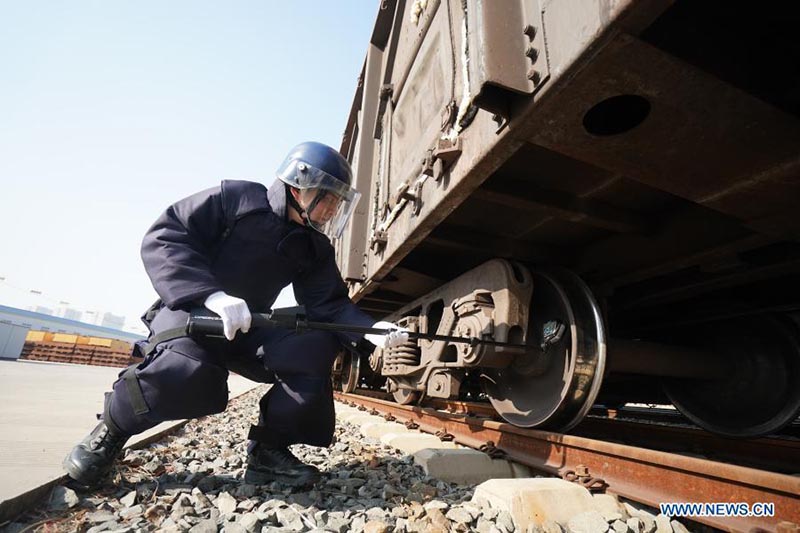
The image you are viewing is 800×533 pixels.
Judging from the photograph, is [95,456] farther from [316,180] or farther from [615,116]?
[615,116]

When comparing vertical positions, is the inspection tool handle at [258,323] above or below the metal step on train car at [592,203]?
below

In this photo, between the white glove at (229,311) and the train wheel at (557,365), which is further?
the train wheel at (557,365)

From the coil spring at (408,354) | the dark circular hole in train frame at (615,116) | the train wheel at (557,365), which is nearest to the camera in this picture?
the dark circular hole in train frame at (615,116)

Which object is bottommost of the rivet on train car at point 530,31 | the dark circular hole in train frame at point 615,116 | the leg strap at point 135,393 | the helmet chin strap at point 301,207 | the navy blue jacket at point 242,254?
the leg strap at point 135,393

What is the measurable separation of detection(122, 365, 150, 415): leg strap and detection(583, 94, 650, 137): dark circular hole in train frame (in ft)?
6.50

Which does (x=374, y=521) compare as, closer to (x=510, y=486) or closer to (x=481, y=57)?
(x=510, y=486)

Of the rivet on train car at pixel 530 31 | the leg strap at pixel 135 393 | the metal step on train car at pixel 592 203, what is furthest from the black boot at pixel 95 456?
the rivet on train car at pixel 530 31

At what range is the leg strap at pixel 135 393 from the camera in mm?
1661

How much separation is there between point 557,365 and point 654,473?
37.3 inches

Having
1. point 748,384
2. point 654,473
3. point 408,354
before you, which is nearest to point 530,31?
point 654,473

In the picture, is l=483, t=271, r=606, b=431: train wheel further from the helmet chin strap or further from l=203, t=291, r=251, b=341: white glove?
l=203, t=291, r=251, b=341: white glove

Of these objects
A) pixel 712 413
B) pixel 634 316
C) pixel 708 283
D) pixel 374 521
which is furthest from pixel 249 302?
pixel 712 413

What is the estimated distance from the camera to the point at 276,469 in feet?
6.32

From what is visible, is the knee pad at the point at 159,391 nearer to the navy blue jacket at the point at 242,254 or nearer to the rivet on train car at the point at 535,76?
the navy blue jacket at the point at 242,254
